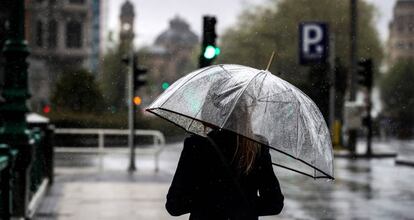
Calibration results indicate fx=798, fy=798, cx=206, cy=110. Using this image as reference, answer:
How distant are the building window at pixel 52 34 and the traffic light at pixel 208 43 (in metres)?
61.4

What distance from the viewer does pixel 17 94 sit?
9.65 metres

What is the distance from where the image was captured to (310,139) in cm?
430

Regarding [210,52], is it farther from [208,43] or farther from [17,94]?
[17,94]

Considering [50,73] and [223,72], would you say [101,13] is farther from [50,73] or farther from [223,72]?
[223,72]

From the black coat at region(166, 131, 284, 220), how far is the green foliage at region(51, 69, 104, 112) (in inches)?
1464

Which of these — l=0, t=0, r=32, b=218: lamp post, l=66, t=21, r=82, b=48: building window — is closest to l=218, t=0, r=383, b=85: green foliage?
l=66, t=21, r=82, b=48: building window

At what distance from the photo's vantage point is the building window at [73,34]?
241ft

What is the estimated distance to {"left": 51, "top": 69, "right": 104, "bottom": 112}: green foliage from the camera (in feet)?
135

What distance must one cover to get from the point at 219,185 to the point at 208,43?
747 centimetres

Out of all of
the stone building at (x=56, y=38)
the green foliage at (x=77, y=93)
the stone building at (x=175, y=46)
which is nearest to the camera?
the green foliage at (x=77, y=93)

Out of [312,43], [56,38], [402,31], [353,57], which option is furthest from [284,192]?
[402,31]

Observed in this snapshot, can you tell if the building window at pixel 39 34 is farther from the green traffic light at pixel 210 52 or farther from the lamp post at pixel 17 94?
the lamp post at pixel 17 94

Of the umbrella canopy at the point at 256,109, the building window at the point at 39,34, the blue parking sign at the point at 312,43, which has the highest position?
the building window at the point at 39,34

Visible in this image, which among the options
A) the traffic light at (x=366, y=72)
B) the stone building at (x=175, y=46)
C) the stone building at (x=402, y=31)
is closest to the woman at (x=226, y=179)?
the traffic light at (x=366, y=72)
